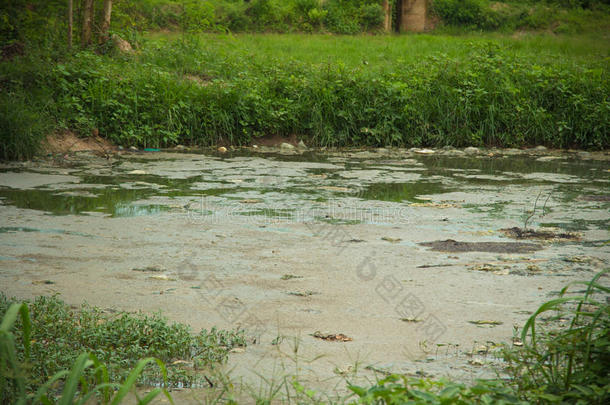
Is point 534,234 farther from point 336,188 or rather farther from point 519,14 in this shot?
point 519,14

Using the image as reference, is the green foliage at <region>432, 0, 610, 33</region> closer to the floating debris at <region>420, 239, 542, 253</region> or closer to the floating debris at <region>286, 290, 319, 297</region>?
the floating debris at <region>420, 239, 542, 253</region>

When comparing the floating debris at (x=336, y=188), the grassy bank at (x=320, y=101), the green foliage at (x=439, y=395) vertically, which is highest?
the grassy bank at (x=320, y=101)

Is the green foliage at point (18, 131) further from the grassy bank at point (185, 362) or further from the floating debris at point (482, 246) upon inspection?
the floating debris at point (482, 246)

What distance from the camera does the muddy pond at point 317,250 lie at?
10.6ft

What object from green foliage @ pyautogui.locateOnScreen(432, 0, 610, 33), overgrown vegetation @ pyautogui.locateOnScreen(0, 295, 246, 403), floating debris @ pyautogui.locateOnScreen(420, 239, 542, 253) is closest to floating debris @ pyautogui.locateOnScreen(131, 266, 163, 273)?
overgrown vegetation @ pyautogui.locateOnScreen(0, 295, 246, 403)

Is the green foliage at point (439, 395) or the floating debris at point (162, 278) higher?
the green foliage at point (439, 395)

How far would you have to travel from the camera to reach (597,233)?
210 inches

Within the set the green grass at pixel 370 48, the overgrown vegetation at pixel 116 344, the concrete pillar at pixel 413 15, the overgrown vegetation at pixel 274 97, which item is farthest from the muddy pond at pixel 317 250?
the concrete pillar at pixel 413 15

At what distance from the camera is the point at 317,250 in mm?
4766

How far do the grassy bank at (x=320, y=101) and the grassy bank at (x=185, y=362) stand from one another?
6321 mm

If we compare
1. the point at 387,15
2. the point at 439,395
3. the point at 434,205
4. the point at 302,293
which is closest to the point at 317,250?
the point at 302,293

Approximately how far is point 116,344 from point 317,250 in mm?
2053

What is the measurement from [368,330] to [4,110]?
6446 millimetres

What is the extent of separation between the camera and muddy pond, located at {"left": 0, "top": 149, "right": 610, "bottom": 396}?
322 centimetres
